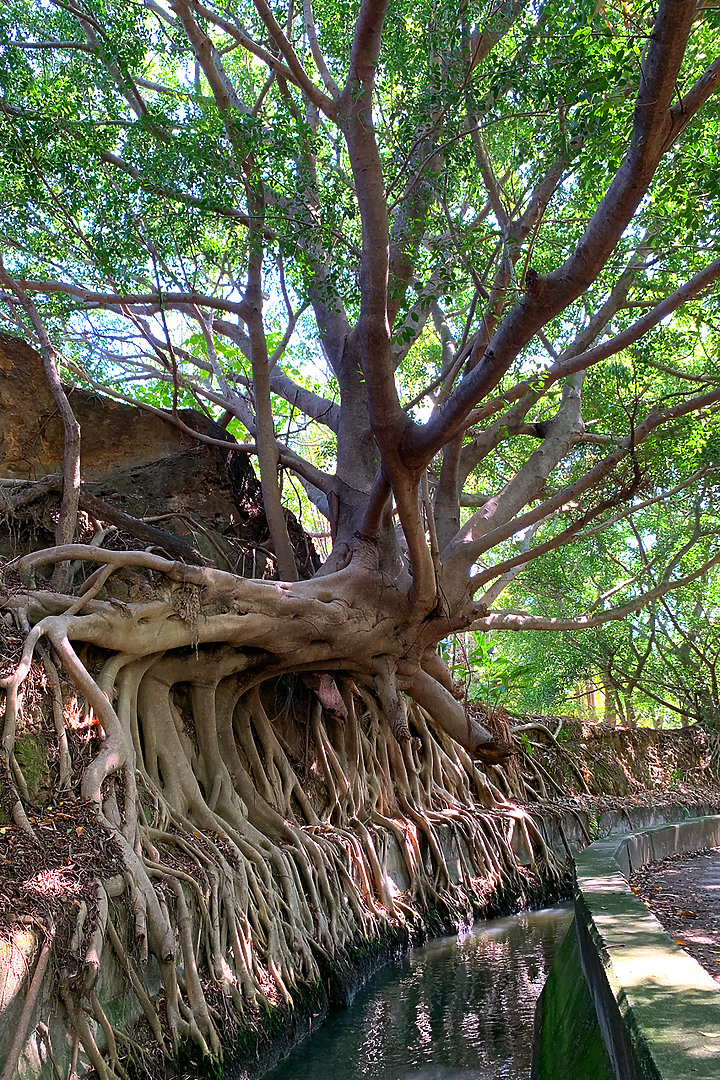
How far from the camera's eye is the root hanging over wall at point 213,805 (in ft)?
12.1

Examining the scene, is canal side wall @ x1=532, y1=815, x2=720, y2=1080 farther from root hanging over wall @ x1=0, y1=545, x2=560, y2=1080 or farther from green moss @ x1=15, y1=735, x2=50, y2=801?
green moss @ x1=15, y1=735, x2=50, y2=801

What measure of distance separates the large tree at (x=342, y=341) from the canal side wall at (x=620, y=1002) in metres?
1.57

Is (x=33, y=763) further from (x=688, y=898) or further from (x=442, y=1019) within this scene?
(x=688, y=898)

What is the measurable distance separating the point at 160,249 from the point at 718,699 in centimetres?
1235

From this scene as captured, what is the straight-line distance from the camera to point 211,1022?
388 cm

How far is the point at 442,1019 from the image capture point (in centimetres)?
529

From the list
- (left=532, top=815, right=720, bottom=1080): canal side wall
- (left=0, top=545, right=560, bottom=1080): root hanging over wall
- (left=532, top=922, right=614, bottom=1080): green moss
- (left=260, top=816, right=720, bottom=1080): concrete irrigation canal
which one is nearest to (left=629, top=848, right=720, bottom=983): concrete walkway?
(left=260, top=816, right=720, bottom=1080): concrete irrigation canal

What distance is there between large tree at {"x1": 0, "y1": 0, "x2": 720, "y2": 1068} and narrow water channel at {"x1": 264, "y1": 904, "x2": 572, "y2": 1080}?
410mm

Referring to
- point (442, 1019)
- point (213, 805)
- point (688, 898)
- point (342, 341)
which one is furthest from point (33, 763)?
point (342, 341)

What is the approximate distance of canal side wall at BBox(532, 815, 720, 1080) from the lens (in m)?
1.86

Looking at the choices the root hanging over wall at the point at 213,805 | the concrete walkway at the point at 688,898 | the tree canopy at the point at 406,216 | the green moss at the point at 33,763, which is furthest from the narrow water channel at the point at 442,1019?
the tree canopy at the point at 406,216

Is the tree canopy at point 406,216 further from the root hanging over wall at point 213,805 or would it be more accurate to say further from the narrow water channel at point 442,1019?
the narrow water channel at point 442,1019

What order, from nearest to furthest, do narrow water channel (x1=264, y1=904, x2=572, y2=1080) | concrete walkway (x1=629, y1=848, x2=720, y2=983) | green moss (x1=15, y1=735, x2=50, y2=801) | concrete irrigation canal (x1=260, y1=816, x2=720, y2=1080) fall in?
concrete irrigation canal (x1=260, y1=816, x2=720, y2=1080) → concrete walkway (x1=629, y1=848, x2=720, y2=983) → green moss (x1=15, y1=735, x2=50, y2=801) → narrow water channel (x1=264, y1=904, x2=572, y2=1080)

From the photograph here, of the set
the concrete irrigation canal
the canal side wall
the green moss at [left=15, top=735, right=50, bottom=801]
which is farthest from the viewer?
the green moss at [left=15, top=735, right=50, bottom=801]
